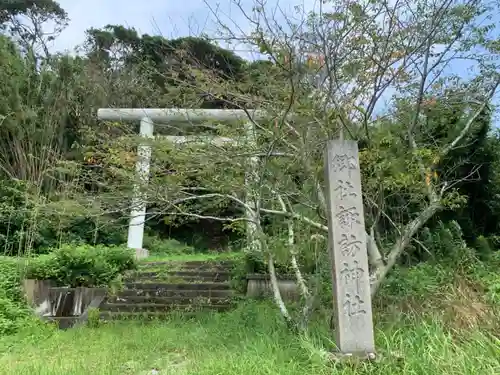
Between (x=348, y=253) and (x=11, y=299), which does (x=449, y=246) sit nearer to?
(x=348, y=253)

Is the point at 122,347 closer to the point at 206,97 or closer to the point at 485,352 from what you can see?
the point at 206,97

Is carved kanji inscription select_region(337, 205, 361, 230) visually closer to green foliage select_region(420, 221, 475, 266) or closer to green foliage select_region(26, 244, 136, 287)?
green foliage select_region(420, 221, 475, 266)

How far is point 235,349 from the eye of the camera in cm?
453

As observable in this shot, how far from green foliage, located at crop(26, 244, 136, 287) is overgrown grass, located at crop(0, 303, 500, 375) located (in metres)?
2.13

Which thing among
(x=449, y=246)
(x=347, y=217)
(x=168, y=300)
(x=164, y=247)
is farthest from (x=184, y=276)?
(x=347, y=217)

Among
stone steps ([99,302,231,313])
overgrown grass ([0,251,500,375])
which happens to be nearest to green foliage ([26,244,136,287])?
stone steps ([99,302,231,313])

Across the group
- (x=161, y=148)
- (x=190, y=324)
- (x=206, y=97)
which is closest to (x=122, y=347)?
(x=190, y=324)

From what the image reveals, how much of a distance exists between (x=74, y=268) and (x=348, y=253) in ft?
21.9

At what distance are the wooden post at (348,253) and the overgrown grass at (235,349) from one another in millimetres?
230

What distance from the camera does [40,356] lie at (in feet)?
17.1

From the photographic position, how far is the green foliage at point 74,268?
8922 millimetres

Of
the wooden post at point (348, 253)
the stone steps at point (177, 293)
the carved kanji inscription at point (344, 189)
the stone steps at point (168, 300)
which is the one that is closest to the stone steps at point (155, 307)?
the stone steps at point (168, 300)

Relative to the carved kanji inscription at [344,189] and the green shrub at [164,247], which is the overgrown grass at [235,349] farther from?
the green shrub at [164,247]

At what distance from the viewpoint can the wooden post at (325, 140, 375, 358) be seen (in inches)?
150
